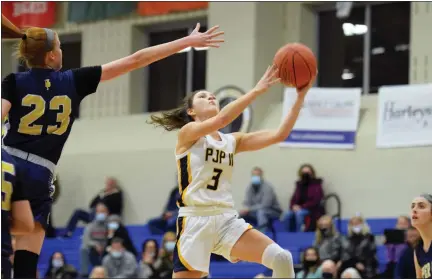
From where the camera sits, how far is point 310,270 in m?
13.1

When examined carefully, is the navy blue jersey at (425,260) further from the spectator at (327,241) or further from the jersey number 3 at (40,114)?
the spectator at (327,241)

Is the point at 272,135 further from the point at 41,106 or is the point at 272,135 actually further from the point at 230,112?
the point at 41,106

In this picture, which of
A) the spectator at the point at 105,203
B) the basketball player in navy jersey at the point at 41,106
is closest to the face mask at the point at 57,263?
the spectator at the point at 105,203

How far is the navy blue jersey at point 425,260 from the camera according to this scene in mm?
7393

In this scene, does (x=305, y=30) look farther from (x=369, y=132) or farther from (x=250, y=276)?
(x=250, y=276)

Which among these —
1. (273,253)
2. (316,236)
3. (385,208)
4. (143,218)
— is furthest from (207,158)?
(143,218)

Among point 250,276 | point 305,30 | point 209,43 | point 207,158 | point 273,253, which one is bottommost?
point 250,276

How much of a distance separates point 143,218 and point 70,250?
170 cm

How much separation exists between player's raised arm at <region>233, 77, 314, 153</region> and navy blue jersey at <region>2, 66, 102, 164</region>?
151 cm

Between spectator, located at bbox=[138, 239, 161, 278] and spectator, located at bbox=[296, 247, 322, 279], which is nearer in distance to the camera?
spectator, located at bbox=[296, 247, 322, 279]

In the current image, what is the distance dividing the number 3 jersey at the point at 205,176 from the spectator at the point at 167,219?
9.69m

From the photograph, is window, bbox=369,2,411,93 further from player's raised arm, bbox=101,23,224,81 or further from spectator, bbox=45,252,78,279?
player's raised arm, bbox=101,23,224,81

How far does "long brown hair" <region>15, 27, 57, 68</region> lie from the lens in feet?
19.8

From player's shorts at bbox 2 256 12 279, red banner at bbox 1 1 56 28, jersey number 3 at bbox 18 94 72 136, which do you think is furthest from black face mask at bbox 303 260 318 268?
red banner at bbox 1 1 56 28
